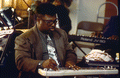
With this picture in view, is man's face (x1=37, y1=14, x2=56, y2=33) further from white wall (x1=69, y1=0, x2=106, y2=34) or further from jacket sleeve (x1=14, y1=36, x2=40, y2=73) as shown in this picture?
white wall (x1=69, y1=0, x2=106, y2=34)

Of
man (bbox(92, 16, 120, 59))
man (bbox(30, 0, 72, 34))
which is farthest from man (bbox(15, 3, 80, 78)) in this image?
man (bbox(92, 16, 120, 59))

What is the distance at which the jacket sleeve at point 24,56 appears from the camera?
1552 millimetres

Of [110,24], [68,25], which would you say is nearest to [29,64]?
[68,25]

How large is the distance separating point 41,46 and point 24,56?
20cm

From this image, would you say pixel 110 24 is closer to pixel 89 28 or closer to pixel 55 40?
pixel 89 28

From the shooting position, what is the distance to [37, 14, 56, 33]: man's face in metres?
1.79

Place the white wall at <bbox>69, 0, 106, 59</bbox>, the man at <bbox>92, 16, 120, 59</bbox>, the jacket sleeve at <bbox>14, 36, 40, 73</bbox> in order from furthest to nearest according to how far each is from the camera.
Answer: the white wall at <bbox>69, 0, 106, 59</bbox> < the man at <bbox>92, 16, 120, 59</bbox> < the jacket sleeve at <bbox>14, 36, 40, 73</bbox>

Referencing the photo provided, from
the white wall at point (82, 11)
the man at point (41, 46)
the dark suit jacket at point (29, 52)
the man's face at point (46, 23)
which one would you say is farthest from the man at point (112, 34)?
the man's face at point (46, 23)

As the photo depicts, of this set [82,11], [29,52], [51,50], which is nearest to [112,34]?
[82,11]

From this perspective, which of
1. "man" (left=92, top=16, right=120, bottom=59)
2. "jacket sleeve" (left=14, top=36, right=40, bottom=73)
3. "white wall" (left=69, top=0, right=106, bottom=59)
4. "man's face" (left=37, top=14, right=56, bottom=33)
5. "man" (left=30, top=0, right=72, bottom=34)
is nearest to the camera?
"jacket sleeve" (left=14, top=36, right=40, bottom=73)

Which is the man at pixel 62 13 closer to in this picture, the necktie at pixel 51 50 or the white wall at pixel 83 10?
the white wall at pixel 83 10

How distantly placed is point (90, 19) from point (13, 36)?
2660 millimetres

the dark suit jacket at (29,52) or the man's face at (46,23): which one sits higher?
the man's face at (46,23)

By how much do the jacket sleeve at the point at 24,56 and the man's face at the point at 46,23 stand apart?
24 centimetres
